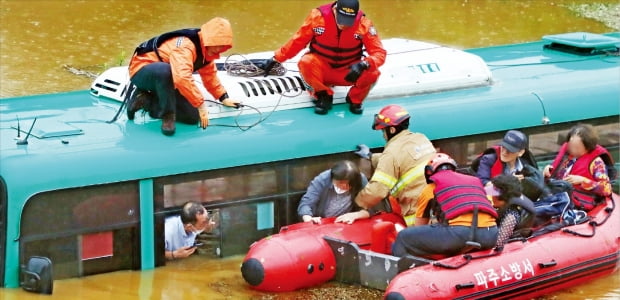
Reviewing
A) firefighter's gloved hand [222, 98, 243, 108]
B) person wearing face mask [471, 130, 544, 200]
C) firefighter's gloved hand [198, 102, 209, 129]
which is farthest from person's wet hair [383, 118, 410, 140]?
A: firefighter's gloved hand [198, 102, 209, 129]

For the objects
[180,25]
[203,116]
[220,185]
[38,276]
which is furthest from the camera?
[180,25]

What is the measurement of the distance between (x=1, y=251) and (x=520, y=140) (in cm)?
412

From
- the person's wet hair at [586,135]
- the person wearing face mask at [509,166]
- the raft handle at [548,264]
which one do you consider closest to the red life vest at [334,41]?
the person wearing face mask at [509,166]

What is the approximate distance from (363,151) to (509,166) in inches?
47.4

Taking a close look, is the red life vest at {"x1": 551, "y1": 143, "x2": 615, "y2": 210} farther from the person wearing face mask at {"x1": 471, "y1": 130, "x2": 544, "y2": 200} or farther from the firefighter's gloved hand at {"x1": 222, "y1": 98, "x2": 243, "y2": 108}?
the firefighter's gloved hand at {"x1": 222, "y1": 98, "x2": 243, "y2": 108}

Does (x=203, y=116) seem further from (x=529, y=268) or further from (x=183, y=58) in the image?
(x=529, y=268)

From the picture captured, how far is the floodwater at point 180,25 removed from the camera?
1733 cm

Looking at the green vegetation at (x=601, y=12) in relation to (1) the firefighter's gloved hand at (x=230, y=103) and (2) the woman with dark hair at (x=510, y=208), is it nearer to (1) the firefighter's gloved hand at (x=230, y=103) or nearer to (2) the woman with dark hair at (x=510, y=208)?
(2) the woman with dark hair at (x=510, y=208)

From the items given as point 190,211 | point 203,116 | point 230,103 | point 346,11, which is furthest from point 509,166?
point 190,211

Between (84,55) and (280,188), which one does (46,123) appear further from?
(84,55)

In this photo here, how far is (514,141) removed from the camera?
10.7m

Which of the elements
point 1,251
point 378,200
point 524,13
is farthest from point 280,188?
Answer: point 524,13

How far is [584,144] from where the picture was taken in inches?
439

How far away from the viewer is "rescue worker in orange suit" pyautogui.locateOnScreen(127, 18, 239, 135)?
1035 cm
